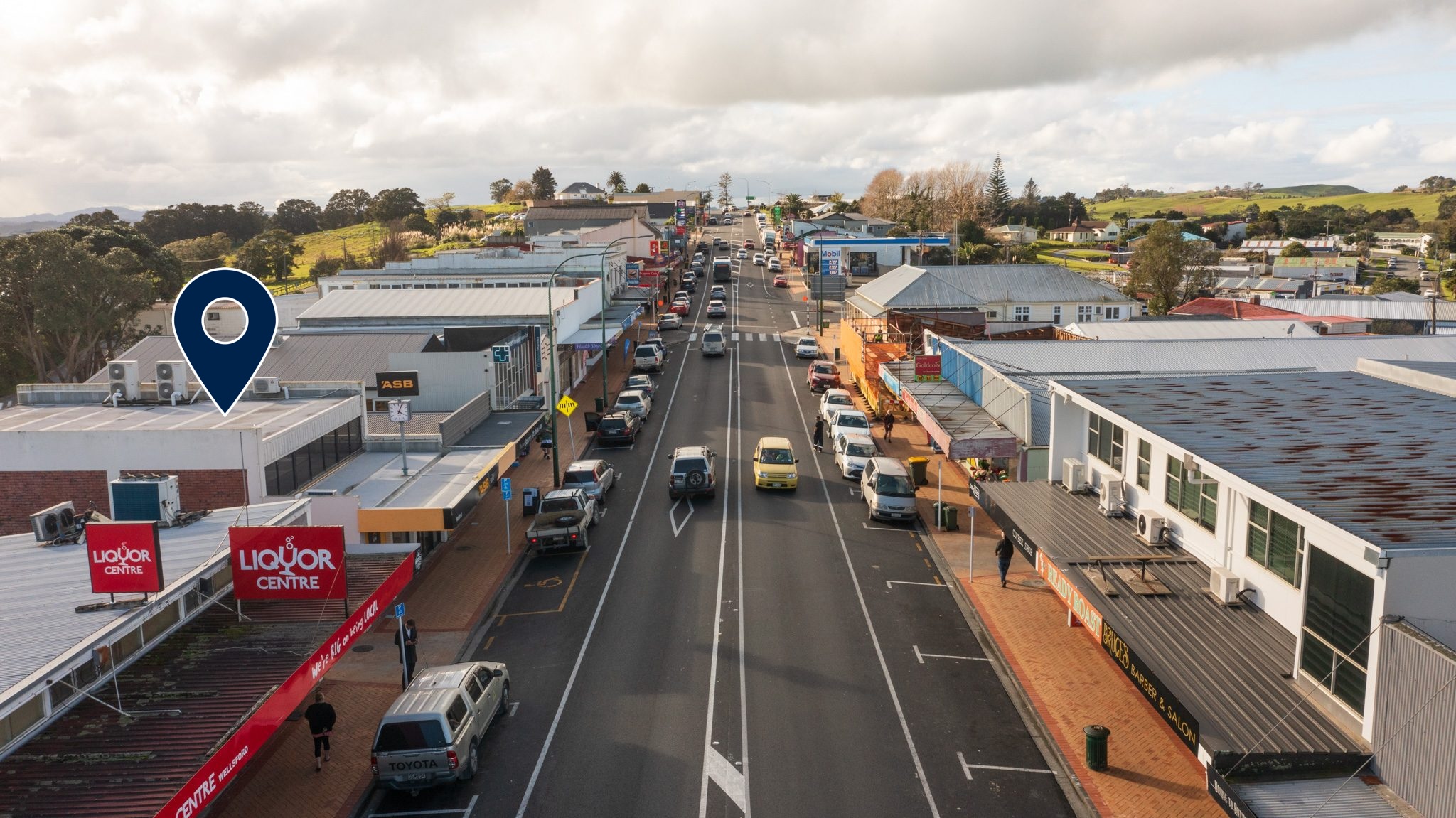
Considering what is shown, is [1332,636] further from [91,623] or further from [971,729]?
[91,623]

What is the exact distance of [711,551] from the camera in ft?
89.5

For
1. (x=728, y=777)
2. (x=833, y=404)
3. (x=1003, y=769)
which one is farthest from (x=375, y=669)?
(x=833, y=404)

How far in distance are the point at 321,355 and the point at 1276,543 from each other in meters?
33.9

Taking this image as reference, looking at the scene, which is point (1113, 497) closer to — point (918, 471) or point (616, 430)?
point (918, 471)

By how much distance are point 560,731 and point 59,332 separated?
183ft

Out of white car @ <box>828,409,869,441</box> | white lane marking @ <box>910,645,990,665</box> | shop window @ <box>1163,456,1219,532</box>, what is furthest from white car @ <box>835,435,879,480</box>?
shop window @ <box>1163,456,1219,532</box>

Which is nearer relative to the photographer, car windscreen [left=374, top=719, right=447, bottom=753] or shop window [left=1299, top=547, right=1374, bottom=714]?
shop window [left=1299, top=547, right=1374, bottom=714]

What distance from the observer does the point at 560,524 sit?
27.3 m

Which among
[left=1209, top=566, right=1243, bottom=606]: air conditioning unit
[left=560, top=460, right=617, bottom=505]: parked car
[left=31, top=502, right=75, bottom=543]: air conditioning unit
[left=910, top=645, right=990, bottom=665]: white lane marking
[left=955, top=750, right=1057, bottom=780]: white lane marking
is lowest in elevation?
[left=955, top=750, right=1057, bottom=780]: white lane marking

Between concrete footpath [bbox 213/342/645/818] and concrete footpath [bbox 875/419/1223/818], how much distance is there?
11.8 meters

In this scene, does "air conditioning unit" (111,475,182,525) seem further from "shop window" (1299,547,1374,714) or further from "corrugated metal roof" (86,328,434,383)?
"shop window" (1299,547,1374,714)

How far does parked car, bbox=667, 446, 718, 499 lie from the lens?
1259 inches

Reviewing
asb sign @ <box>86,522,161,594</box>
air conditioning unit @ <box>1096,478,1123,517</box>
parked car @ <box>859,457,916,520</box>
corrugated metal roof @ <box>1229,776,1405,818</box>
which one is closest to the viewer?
corrugated metal roof @ <box>1229,776,1405,818</box>

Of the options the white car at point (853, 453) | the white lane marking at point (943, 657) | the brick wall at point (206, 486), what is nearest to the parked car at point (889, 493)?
the white car at point (853, 453)
